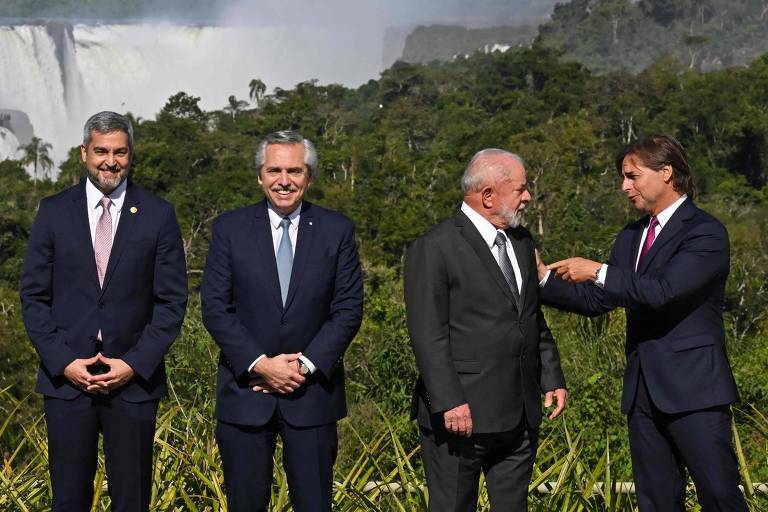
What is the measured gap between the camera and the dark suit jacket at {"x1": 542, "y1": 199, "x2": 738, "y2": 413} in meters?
3.20

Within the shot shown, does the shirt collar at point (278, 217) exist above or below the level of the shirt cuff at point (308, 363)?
above

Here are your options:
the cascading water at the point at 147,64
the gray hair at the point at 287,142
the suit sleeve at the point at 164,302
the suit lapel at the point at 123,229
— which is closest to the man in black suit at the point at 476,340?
the gray hair at the point at 287,142

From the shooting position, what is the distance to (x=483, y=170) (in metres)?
3.18

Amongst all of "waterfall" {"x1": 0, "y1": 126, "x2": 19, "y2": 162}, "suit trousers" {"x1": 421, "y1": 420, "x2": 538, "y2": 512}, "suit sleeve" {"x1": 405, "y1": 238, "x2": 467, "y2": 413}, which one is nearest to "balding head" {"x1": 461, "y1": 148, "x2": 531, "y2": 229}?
"suit sleeve" {"x1": 405, "y1": 238, "x2": 467, "y2": 413}

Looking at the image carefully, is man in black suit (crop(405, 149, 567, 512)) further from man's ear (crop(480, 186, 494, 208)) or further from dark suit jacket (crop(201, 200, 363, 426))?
dark suit jacket (crop(201, 200, 363, 426))

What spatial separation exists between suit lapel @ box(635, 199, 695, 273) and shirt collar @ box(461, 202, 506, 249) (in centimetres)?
50

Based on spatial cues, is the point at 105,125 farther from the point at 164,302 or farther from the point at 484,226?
the point at 484,226

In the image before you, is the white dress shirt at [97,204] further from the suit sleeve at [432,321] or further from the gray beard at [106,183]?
the suit sleeve at [432,321]

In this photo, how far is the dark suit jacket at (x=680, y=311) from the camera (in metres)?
3.20

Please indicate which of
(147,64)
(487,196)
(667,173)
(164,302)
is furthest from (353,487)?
(147,64)

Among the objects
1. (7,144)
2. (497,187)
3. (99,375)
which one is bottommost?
(99,375)

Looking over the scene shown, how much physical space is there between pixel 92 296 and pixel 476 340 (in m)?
1.19

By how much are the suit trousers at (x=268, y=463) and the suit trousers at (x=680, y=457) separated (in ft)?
3.25

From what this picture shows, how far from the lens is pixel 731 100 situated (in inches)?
1923
